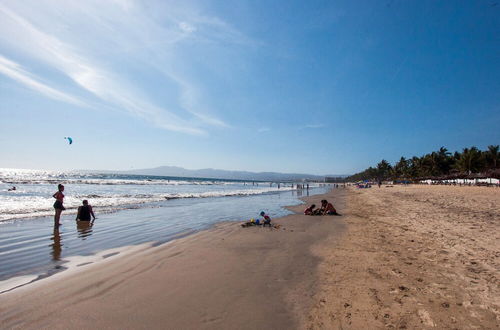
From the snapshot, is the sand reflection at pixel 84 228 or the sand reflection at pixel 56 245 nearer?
the sand reflection at pixel 56 245

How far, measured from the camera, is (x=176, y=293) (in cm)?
418

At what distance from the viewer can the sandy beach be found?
3.31 meters

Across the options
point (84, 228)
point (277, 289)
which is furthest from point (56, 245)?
point (277, 289)

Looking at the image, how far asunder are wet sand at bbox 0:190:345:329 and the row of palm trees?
2525 inches

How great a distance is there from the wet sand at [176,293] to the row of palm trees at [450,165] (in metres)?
64.1

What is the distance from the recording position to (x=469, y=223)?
1006 cm

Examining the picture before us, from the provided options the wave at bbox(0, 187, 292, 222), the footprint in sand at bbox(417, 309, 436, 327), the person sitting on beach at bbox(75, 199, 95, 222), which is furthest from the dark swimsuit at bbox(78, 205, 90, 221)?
the footprint in sand at bbox(417, 309, 436, 327)

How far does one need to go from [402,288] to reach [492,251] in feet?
13.8

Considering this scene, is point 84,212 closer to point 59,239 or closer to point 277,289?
point 59,239

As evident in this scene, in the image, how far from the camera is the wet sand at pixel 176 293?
3.33 meters

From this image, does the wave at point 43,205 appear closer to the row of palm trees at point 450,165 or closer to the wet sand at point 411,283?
the wet sand at point 411,283

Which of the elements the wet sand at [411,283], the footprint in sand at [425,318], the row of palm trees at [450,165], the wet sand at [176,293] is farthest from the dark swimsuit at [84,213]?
the row of palm trees at [450,165]

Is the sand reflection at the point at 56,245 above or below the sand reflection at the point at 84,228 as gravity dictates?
above

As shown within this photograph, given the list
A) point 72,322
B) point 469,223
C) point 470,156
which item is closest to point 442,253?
point 469,223
